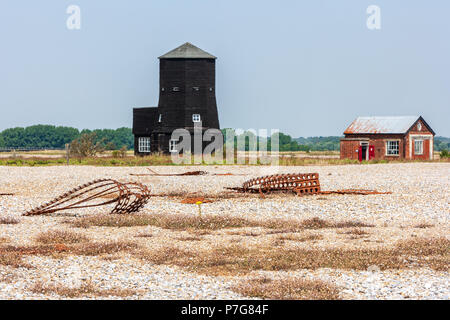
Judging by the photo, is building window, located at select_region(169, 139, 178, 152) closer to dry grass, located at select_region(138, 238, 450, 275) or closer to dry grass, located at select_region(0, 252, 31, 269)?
dry grass, located at select_region(138, 238, 450, 275)

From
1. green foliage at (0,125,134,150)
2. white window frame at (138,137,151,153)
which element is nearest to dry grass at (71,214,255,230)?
white window frame at (138,137,151,153)

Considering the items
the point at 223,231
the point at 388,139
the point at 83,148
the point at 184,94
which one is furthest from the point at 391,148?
the point at 223,231

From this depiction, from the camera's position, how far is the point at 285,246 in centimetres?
1194

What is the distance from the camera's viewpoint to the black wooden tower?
181 ft

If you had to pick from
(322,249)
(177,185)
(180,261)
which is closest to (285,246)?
(322,249)

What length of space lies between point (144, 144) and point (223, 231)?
47.7 meters

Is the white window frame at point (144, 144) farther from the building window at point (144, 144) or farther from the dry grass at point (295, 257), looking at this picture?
the dry grass at point (295, 257)

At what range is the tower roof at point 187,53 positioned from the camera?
180 ft

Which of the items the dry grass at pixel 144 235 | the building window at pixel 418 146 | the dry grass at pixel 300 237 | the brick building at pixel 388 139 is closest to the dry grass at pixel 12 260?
the dry grass at pixel 144 235

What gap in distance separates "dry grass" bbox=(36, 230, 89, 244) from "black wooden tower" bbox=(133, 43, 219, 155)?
141 feet

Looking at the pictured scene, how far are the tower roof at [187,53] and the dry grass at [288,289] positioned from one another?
47.1 meters

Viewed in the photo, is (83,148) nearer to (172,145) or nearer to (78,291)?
(172,145)

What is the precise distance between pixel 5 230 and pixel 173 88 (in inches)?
1687
